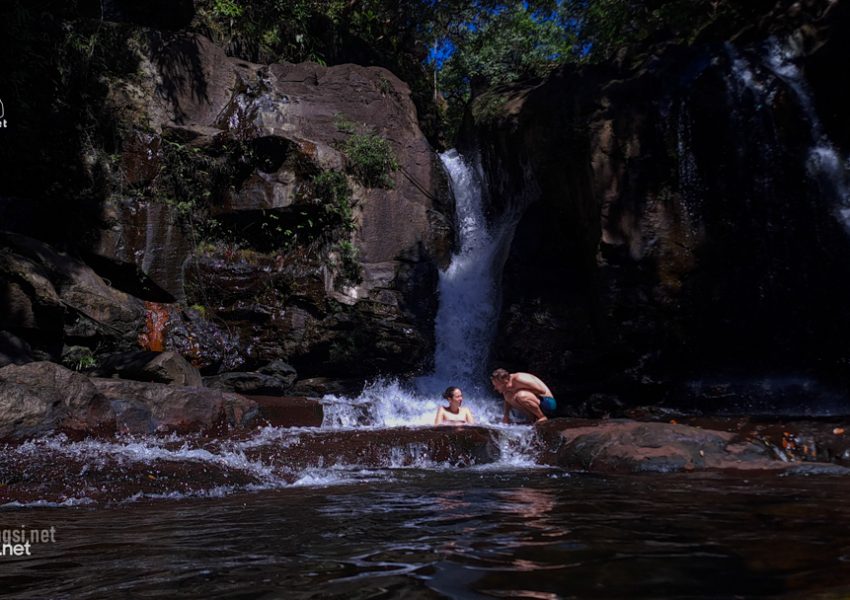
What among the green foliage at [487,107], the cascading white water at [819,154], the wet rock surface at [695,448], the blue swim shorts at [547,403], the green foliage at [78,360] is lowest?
the wet rock surface at [695,448]

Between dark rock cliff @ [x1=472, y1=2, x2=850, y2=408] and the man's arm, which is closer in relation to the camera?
the man's arm

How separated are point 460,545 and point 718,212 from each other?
29.6 feet

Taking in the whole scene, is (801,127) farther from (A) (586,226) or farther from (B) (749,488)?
(B) (749,488)

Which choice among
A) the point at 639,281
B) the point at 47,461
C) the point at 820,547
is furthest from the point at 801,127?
the point at 47,461

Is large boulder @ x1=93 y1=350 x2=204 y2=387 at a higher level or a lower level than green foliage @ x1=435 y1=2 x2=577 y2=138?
lower

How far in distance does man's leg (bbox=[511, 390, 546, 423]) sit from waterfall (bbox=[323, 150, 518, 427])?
2.05 meters

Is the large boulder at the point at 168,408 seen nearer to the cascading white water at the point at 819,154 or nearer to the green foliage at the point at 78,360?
the green foliage at the point at 78,360

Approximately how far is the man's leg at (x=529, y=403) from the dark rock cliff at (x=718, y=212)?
248cm

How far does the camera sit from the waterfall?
425 inches

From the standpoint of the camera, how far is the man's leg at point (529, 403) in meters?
8.72

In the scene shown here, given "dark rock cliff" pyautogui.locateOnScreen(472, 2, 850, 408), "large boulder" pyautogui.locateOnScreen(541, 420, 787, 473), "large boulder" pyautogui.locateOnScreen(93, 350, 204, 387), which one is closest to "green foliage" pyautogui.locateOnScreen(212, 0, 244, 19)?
"dark rock cliff" pyautogui.locateOnScreen(472, 2, 850, 408)

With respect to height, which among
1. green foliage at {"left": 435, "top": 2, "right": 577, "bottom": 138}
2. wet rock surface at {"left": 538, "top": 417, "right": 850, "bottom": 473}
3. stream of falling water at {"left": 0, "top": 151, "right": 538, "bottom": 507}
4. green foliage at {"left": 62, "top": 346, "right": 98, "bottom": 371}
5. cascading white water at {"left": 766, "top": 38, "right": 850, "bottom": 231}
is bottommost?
wet rock surface at {"left": 538, "top": 417, "right": 850, "bottom": 473}

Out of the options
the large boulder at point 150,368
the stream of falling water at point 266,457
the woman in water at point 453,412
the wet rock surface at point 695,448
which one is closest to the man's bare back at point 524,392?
the woman in water at point 453,412

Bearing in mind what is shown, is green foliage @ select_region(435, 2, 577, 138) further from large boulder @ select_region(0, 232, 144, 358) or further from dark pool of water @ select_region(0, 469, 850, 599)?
dark pool of water @ select_region(0, 469, 850, 599)
